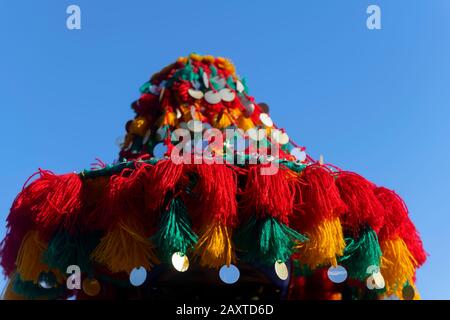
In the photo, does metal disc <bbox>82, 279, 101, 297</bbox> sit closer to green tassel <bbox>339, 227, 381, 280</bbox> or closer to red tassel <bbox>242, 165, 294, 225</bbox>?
red tassel <bbox>242, 165, 294, 225</bbox>

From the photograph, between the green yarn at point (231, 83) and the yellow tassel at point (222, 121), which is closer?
the yellow tassel at point (222, 121)

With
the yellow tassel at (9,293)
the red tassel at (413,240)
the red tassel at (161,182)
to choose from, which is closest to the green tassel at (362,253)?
the red tassel at (413,240)

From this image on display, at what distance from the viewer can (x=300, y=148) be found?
3.48 metres

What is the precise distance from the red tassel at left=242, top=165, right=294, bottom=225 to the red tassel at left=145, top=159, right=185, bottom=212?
30 cm

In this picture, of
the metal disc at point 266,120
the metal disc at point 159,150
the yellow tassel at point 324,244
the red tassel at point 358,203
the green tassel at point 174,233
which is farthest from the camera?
the metal disc at point 266,120

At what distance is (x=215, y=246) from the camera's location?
2467mm

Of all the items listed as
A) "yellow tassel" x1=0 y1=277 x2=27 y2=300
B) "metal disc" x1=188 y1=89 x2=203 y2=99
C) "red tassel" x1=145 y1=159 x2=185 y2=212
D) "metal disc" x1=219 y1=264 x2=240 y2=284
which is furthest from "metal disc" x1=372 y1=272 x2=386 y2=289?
"yellow tassel" x1=0 y1=277 x2=27 y2=300

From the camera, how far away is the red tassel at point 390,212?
2.79m

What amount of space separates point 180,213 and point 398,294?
1.35m

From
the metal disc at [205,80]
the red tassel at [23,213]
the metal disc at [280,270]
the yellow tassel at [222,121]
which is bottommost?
the metal disc at [280,270]

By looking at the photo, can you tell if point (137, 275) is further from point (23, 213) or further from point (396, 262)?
point (396, 262)

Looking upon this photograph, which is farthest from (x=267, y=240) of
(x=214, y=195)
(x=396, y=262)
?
(x=396, y=262)

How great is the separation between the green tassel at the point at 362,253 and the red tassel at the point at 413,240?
0.23 meters

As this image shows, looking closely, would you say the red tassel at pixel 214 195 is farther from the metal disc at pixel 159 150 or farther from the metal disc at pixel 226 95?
the metal disc at pixel 226 95
